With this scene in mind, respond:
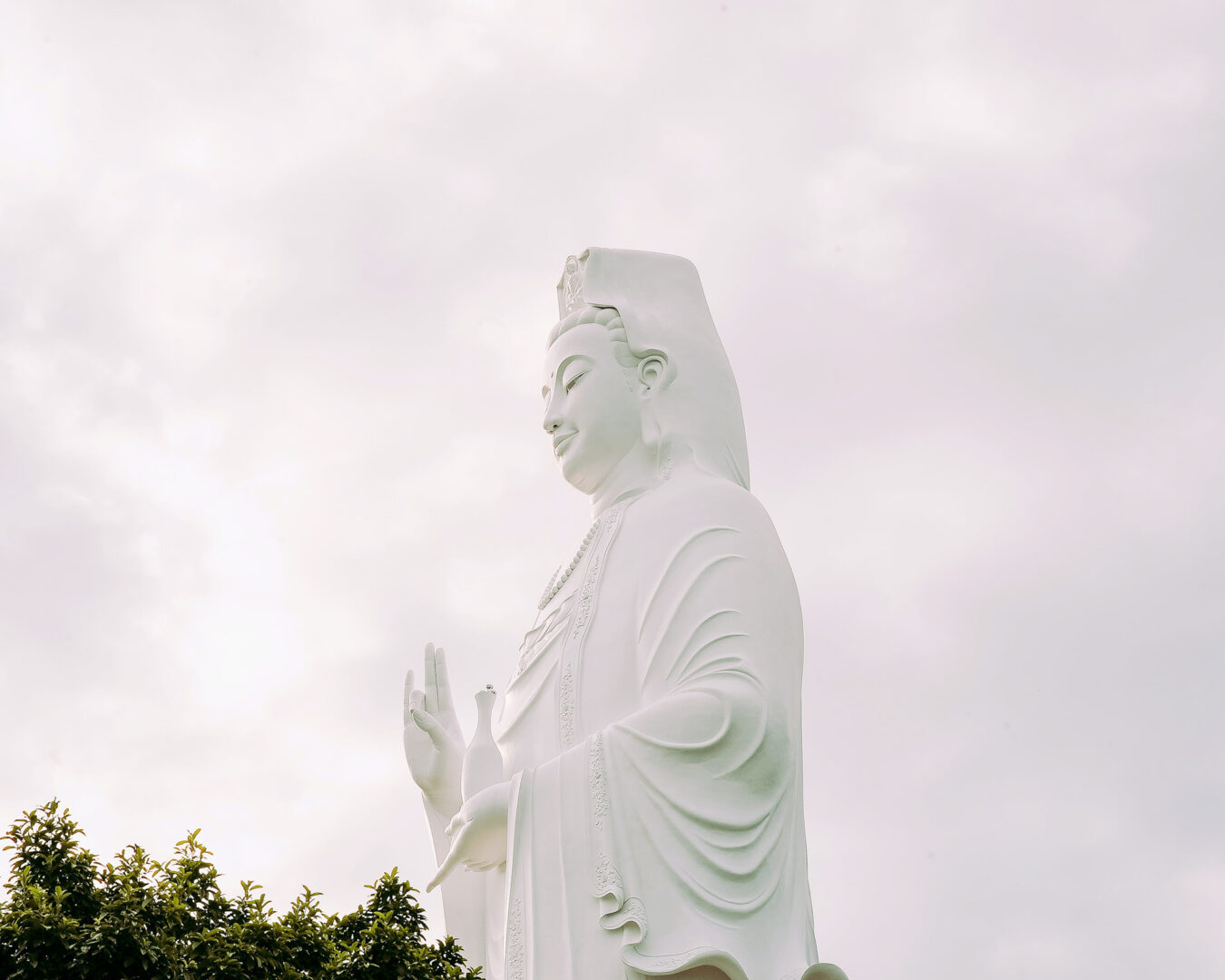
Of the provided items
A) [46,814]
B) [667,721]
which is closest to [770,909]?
[667,721]

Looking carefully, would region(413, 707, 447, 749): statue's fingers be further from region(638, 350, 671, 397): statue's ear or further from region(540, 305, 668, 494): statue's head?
region(638, 350, 671, 397): statue's ear

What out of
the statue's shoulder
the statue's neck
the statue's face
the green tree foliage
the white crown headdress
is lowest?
the green tree foliage

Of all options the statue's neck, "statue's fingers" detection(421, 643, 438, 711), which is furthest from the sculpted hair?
"statue's fingers" detection(421, 643, 438, 711)

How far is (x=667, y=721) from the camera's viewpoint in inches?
263

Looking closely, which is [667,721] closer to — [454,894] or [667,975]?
[667,975]

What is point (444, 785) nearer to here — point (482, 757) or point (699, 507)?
point (482, 757)

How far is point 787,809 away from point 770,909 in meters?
0.44

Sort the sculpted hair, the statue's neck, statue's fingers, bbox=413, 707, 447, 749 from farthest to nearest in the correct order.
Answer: the sculpted hair → the statue's neck → statue's fingers, bbox=413, 707, 447, 749

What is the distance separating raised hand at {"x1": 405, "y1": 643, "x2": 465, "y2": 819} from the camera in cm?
776

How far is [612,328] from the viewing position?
8.12m

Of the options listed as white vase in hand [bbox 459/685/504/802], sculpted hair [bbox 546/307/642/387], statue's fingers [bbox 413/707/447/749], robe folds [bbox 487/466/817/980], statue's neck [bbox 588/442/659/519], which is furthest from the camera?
sculpted hair [bbox 546/307/642/387]

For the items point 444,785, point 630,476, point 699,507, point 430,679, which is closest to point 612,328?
point 630,476

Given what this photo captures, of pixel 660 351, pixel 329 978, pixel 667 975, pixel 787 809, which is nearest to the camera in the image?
pixel 667 975

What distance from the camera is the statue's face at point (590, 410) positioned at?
26.0 ft
